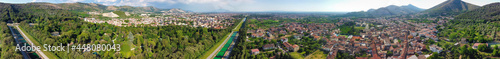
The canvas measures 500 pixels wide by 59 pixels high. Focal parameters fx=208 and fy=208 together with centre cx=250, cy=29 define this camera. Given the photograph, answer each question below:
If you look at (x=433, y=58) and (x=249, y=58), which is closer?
(x=433, y=58)

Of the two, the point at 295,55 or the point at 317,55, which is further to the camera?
the point at 295,55

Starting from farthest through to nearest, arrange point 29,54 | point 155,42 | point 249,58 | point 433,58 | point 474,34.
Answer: point 474,34, point 155,42, point 29,54, point 249,58, point 433,58

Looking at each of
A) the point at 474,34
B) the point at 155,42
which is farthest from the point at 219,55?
the point at 474,34

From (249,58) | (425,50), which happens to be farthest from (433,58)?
(249,58)

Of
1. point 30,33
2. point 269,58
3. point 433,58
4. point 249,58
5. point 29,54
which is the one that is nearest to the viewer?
point 433,58

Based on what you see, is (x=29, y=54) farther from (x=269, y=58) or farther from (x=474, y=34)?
(x=474, y=34)

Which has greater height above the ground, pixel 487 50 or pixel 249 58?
pixel 487 50

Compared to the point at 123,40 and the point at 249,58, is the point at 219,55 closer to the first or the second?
the point at 249,58

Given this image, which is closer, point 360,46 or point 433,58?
point 433,58

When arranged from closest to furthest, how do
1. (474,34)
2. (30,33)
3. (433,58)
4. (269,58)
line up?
(433,58) → (269,58) → (474,34) → (30,33)
